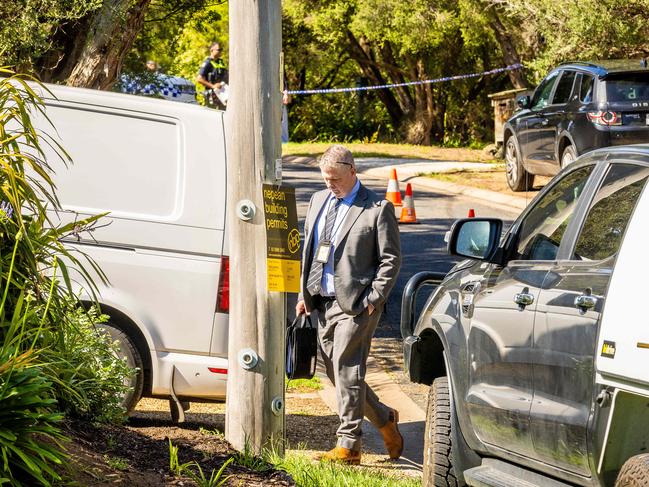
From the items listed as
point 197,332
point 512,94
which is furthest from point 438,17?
point 197,332

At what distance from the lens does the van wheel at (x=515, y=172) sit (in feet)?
63.8

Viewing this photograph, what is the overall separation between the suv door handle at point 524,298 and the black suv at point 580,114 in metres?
11.4

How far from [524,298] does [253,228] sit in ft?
4.77

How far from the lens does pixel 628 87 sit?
1688 cm

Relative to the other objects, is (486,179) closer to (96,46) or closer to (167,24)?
(167,24)

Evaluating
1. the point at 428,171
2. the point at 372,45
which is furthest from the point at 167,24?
the point at 372,45

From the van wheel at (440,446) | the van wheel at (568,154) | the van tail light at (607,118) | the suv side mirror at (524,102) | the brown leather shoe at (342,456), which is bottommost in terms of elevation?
the brown leather shoe at (342,456)

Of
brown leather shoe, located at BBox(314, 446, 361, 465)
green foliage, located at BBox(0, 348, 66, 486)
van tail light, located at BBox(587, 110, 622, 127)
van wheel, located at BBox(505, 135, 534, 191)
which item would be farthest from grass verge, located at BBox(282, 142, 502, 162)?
green foliage, located at BBox(0, 348, 66, 486)

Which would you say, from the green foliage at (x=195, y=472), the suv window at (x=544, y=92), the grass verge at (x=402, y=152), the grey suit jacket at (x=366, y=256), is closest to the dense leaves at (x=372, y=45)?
the suv window at (x=544, y=92)

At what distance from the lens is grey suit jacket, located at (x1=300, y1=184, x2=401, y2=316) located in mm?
7324

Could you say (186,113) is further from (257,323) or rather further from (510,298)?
(510,298)

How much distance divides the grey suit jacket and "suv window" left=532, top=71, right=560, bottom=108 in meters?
11.6

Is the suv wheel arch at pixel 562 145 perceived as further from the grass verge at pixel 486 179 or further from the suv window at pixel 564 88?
the grass verge at pixel 486 179

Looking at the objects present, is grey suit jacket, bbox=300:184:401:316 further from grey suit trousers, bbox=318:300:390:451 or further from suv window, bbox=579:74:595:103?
suv window, bbox=579:74:595:103
